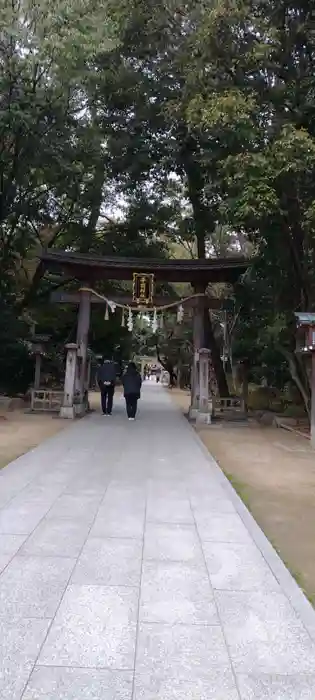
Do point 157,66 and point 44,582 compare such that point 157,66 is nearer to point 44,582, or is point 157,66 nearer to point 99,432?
point 99,432

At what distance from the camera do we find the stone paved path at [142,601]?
7.57 ft

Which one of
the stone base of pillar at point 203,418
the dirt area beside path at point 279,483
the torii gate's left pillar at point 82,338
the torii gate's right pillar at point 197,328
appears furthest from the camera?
the torii gate's right pillar at point 197,328

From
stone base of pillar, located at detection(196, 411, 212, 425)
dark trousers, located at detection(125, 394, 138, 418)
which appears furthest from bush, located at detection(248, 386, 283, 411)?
dark trousers, located at detection(125, 394, 138, 418)

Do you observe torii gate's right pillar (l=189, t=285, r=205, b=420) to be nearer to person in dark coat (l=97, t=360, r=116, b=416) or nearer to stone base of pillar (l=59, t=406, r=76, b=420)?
person in dark coat (l=97, t=360, r=116, b=416)

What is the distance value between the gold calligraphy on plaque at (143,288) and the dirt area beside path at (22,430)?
4.44 meters

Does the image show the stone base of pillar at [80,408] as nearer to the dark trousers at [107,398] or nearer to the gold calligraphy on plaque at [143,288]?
the dark trousers at [107,398]

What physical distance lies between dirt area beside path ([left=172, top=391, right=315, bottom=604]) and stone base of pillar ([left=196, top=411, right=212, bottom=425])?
5.43 ft

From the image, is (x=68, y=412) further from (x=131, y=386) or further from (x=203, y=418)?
(x=203, y=418)

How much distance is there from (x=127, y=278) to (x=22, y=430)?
6.64 meters

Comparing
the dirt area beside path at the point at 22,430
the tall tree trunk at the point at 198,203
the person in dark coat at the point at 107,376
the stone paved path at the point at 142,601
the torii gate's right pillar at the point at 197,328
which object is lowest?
the stone paved path at the point at 142,601

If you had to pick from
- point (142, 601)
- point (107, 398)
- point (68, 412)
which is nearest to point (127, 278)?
point (107, 398)

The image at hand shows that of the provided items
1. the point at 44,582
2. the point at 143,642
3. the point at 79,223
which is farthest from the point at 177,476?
the point at 79,223

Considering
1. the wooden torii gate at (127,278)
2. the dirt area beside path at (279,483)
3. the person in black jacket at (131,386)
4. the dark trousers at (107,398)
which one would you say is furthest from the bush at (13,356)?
the dirt area beside path at (279,483)

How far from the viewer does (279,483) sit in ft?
22.6
